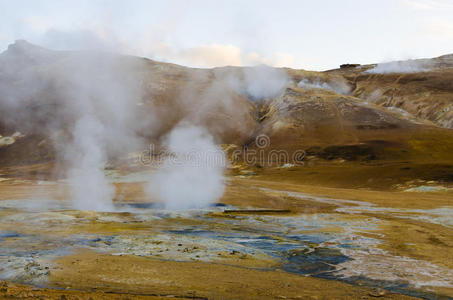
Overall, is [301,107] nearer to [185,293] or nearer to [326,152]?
[326,152]

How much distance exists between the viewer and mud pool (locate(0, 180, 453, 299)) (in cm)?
1146

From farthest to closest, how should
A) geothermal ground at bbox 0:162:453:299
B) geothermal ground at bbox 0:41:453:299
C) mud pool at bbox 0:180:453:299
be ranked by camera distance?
mud pool at bbox 0:180:453:299, geothermal ground at bbox 0:41:453:299, geothermal ground at bbox 0:162:453:299

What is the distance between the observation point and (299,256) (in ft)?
47.0

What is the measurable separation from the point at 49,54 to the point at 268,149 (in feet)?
229

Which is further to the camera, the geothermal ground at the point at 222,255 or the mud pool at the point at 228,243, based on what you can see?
the mud pool at the point at 228,243

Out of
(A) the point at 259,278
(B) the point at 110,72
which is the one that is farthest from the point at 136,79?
(A) the point at 259,278

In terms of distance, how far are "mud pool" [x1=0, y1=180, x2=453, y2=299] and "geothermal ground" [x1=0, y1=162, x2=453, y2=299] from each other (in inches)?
1.5

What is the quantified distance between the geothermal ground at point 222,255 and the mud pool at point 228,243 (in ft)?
0.13

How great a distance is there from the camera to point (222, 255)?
13.6 m

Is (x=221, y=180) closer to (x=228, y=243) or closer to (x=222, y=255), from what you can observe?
(x=228, y=243)

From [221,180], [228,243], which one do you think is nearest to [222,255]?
[228,243]

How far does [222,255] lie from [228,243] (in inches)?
82.6

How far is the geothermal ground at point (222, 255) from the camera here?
9805 millimetres

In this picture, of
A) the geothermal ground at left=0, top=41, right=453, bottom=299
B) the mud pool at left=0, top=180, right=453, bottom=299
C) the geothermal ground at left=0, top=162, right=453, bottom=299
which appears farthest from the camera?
the mud pool at left=0, top=180, right=453, bottom=299
